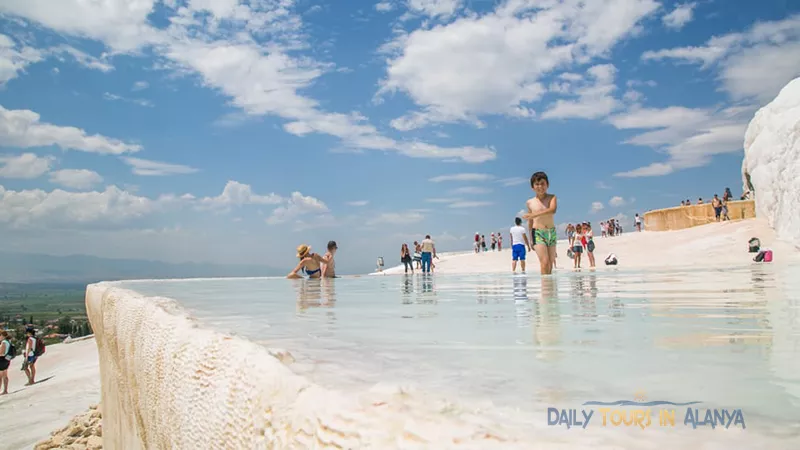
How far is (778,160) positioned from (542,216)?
62.2 ft

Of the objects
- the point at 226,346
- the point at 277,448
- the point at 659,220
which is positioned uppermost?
the point at 659,220

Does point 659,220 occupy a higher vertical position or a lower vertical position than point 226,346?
higher

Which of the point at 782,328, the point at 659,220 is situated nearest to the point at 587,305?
the point at 782,328

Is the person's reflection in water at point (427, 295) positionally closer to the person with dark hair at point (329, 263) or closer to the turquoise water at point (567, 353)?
the turquoise water at point (567, 353)

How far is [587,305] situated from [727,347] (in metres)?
1.73

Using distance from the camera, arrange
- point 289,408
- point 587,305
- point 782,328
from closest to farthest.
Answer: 1. point 289,408
2. point 782,328
3. point 587,305

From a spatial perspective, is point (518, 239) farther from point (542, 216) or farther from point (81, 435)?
point (81, 435)

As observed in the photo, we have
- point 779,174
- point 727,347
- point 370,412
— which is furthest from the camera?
point 779,174

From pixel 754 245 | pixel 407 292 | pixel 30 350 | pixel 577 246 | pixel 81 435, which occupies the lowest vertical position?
pixel 81 435

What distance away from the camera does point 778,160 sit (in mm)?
21812

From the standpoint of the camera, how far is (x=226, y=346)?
4.57 ft

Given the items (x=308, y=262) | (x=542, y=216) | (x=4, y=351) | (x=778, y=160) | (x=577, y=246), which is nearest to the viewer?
(x=542, y=216)

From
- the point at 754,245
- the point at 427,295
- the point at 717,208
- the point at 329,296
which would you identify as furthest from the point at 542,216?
the point at 717,208

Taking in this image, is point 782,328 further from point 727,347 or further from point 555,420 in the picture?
point 555,420
